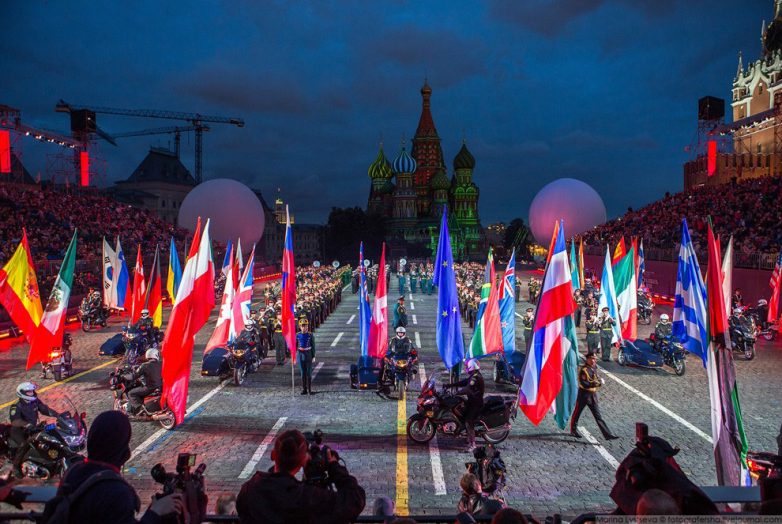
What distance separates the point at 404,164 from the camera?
112 metres

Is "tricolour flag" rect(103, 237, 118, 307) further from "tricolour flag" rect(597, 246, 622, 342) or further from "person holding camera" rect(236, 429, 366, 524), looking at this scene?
"person holding camera" rect(236, 429, 366, 524)

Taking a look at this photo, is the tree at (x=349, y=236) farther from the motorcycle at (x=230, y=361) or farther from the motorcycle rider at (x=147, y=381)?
the motorcycle rider at (x=147, y=381)

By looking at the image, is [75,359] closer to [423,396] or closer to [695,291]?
[423,396]

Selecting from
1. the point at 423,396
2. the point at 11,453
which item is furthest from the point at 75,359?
the point at 423,396

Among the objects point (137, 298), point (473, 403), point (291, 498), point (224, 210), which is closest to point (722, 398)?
point (473, 403)

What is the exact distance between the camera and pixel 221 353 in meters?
15.5

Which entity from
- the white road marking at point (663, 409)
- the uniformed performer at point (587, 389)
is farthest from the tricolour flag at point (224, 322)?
the white road marking at point (663, 409)

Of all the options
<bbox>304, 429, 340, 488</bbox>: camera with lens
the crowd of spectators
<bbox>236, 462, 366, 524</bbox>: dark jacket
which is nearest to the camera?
<bbox>236, 462, 366, 524</bbox>: dark jacket

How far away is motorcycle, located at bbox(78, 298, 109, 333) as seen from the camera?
23984 millimetres

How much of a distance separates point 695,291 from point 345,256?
264ft

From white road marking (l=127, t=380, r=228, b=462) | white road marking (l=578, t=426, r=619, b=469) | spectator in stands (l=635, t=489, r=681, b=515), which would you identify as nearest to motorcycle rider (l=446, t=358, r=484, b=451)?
white road marking (l=578, t=426, r=619, b=469)

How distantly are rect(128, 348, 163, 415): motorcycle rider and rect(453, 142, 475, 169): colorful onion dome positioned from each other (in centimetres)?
10752

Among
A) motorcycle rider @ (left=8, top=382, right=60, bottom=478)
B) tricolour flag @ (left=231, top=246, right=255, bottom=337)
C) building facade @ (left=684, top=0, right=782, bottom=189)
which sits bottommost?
motorcycle rider @ (left=8, top=382, right=60, bottom=478)

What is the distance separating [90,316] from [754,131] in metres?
54.3
